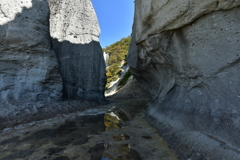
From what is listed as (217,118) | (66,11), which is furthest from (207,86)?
(66,11)

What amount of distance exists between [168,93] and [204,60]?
2.30 metres

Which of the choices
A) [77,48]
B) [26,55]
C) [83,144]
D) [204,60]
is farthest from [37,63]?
[204,60]

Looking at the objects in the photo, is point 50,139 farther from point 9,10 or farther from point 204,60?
point 9,10

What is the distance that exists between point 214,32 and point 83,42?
835cm

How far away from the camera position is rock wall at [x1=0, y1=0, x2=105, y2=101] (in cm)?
525

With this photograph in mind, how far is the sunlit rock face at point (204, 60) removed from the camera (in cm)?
238

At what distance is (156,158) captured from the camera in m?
2.35

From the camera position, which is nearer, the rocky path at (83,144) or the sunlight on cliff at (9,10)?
the rocky path at (83,144)

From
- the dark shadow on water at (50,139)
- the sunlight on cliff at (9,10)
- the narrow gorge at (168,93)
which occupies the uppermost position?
the sunlight on cliff at (9,10)

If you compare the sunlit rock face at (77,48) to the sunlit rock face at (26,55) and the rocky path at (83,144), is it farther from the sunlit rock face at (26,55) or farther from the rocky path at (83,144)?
the rocky path at (83,144)

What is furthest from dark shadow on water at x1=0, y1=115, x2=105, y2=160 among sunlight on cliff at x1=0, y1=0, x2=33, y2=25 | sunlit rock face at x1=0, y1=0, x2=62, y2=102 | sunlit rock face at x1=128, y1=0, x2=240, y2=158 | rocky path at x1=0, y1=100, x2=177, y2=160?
sunlight on cliff at x1=0, y1=0, x2=33, y2=25

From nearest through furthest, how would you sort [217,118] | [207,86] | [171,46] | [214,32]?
[217,118] < [214,32] < [207,86] < [171,46]

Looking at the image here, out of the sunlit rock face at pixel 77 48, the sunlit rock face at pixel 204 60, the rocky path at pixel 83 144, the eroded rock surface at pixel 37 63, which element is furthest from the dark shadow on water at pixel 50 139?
the sunlit rock face at pixel 77 48

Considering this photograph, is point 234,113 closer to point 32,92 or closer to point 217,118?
point 217,118
